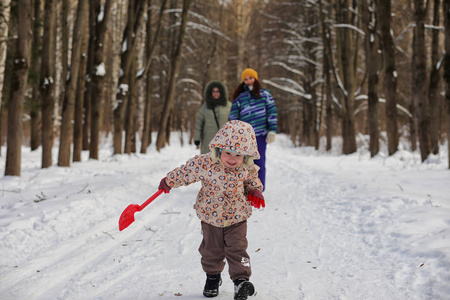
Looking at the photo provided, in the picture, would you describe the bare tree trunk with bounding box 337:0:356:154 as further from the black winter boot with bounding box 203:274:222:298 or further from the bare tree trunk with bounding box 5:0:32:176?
the black winter boot with bounding box 203:274:222:298

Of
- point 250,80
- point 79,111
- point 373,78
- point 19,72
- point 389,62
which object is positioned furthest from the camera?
point 373,78

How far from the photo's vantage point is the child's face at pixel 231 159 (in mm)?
2672

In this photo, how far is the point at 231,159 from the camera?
8.77 feet

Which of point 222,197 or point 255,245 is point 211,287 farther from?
point 255,245

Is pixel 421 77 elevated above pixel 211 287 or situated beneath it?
elevated above

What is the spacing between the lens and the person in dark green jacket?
22.4 ft

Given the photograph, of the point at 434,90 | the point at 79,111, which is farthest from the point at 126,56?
the point at 434,90

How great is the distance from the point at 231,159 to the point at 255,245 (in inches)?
61.1

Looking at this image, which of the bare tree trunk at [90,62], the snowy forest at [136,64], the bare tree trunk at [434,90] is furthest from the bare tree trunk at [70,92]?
the bare tree trunk at [434,90]

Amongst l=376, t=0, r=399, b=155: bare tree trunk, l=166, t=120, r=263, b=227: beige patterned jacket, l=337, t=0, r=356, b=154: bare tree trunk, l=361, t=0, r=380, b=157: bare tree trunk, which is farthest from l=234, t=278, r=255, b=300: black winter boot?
l=337, t=0, r=356, b=154: bare tree trunk

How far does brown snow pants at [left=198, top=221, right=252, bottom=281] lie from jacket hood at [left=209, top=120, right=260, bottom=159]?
585 millimetres

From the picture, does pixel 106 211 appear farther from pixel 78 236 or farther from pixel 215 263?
pixel 215 263

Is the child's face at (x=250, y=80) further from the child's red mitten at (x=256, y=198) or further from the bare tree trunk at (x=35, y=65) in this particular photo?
the bare tree trunk at (x=35, y=65)

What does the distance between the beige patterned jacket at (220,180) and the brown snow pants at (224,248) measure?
7 cm
